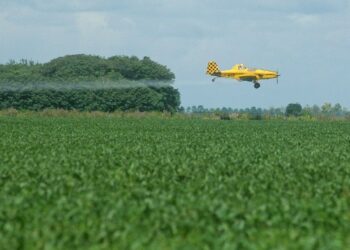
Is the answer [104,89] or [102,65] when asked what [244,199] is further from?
[102,65]

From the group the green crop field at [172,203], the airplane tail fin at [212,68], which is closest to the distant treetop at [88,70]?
the airplane tail fin at [212,68]

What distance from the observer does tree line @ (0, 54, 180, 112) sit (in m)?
121

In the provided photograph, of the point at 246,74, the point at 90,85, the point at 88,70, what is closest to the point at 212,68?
the point at 246,74

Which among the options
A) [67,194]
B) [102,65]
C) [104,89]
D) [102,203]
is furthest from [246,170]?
[102,65]

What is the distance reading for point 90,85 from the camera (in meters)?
128

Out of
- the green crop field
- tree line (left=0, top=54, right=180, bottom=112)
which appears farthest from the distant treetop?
the green crop field

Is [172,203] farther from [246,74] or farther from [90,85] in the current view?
[90,85]

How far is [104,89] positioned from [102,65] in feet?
42.7

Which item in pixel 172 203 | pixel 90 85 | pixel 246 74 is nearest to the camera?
pixel 172 203

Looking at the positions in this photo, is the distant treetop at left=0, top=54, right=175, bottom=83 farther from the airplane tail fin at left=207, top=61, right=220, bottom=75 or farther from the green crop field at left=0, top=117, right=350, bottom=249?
the green crop field at left=0, top=117, right=350, bottom=249

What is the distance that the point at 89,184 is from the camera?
687 inches

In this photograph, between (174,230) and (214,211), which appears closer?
(174,230)

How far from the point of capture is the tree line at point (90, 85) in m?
121

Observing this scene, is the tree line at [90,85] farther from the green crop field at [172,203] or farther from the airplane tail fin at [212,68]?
the green crop field at [172,203]
